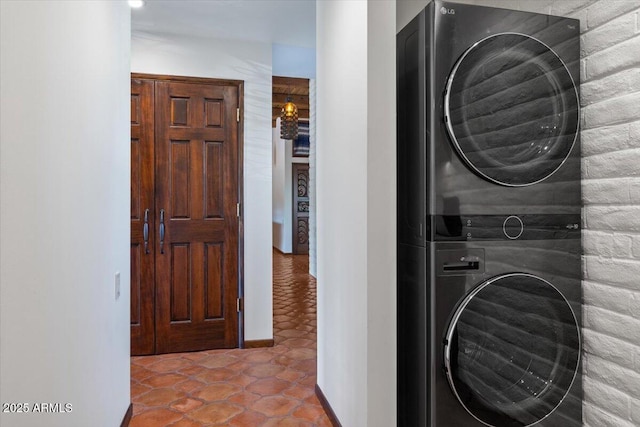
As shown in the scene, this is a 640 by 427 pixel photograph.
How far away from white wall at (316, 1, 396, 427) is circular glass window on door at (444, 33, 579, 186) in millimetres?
280

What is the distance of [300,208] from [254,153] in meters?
5.98

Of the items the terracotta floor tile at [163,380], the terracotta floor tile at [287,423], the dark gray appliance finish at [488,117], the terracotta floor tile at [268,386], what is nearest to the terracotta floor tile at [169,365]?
the terracotta floor tile at [163,380]

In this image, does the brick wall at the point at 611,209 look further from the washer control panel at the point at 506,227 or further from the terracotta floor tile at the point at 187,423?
the terracotta floor tile at the point at 187,423

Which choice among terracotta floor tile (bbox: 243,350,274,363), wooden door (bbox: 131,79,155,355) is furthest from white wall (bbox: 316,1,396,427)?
wooden door (bbox: 131,79,155,355)

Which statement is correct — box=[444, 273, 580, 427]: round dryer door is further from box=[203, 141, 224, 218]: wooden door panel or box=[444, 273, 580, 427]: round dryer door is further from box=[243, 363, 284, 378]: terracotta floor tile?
box=[203, 141, 224, 218]: wooden door panel

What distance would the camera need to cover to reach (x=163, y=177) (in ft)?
10.6

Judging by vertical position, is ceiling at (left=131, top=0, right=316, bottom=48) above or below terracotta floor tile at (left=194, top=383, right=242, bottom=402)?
above

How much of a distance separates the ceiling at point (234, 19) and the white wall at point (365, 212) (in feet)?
3.17

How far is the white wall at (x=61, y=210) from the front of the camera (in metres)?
0.94

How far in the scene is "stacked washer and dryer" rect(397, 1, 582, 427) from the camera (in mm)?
1485

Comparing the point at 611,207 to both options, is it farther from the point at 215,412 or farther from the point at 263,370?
the point at 263,370

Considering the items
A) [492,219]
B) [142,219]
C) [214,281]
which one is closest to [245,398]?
[214,281]

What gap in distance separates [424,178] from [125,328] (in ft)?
5.46

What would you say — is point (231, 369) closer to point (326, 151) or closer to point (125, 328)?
point (125, 328)
